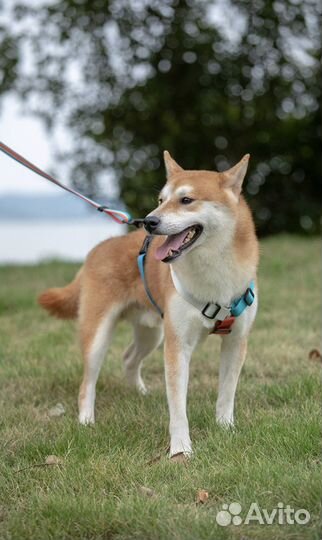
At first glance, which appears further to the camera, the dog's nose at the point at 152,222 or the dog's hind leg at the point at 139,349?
the dog's hind leg at the point at 139,349

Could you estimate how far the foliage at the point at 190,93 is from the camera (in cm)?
1282

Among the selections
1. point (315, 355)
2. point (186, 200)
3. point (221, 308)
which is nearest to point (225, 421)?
point (221, 308)

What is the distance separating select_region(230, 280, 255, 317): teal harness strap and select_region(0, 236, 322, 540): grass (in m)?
0.58

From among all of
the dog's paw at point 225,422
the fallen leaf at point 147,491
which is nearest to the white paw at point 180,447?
the dog's paw at point 225,422

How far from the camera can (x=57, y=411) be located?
464 centimetres

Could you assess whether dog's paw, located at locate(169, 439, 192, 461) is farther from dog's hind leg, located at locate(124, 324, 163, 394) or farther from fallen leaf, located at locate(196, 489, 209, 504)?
dog's hind leg, located at locate(124, 324, 163, 394)

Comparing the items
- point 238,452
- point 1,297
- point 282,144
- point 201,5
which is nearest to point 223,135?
point 282,144

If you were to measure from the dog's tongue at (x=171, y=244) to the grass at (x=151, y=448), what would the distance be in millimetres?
933

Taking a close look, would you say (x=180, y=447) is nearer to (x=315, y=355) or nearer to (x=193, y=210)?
(x=193, y=210)

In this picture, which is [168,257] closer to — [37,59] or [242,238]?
[242,238]

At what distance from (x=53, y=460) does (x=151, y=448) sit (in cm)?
52

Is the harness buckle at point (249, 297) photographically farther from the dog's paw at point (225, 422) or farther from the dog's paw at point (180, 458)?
the dog's paw at point (180, 458)

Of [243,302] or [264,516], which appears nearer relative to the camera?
[264,516]

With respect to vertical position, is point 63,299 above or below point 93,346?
above
